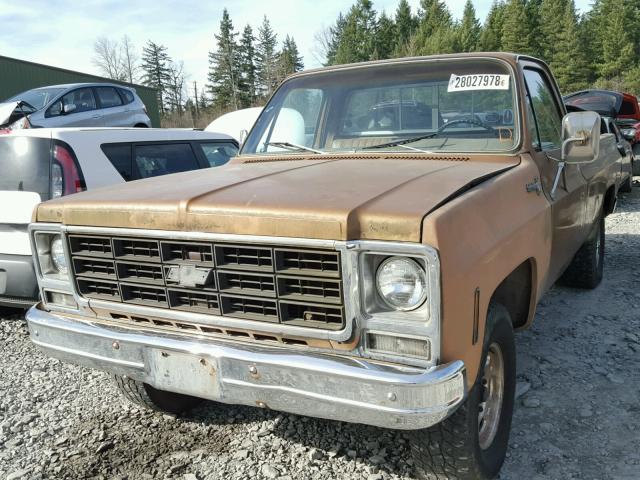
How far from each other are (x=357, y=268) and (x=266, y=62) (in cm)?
6426

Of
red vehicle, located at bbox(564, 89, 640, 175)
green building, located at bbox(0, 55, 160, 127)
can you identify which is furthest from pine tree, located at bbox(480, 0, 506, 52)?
red vehicle, located at bbox(564, 89, 640, 175)

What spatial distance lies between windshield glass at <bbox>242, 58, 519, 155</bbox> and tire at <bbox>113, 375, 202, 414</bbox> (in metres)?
1.60

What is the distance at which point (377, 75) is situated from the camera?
11.3 feet

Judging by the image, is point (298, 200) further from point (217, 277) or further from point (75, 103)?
point (75, 103)

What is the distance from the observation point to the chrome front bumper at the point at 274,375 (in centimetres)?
188

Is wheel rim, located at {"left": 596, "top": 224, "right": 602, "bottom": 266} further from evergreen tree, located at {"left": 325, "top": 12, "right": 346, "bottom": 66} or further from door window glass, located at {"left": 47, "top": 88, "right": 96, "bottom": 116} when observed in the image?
evergreen tree, located at {"left": 325, "top": 12, "right": 346, "bottom": 66}

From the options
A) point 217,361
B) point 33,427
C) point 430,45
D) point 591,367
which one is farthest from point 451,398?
point 430,45

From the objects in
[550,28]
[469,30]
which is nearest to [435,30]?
[469,30]

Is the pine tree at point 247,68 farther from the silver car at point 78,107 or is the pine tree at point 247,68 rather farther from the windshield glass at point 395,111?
the windshield glass at point 395,111

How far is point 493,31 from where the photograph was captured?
6888 centimetres

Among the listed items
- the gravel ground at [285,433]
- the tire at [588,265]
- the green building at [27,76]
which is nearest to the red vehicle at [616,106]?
the tire at [588,265]

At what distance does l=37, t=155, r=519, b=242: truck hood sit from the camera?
197cm

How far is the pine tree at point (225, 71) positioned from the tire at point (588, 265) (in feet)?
191

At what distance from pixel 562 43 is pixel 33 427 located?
6514 centimetres
